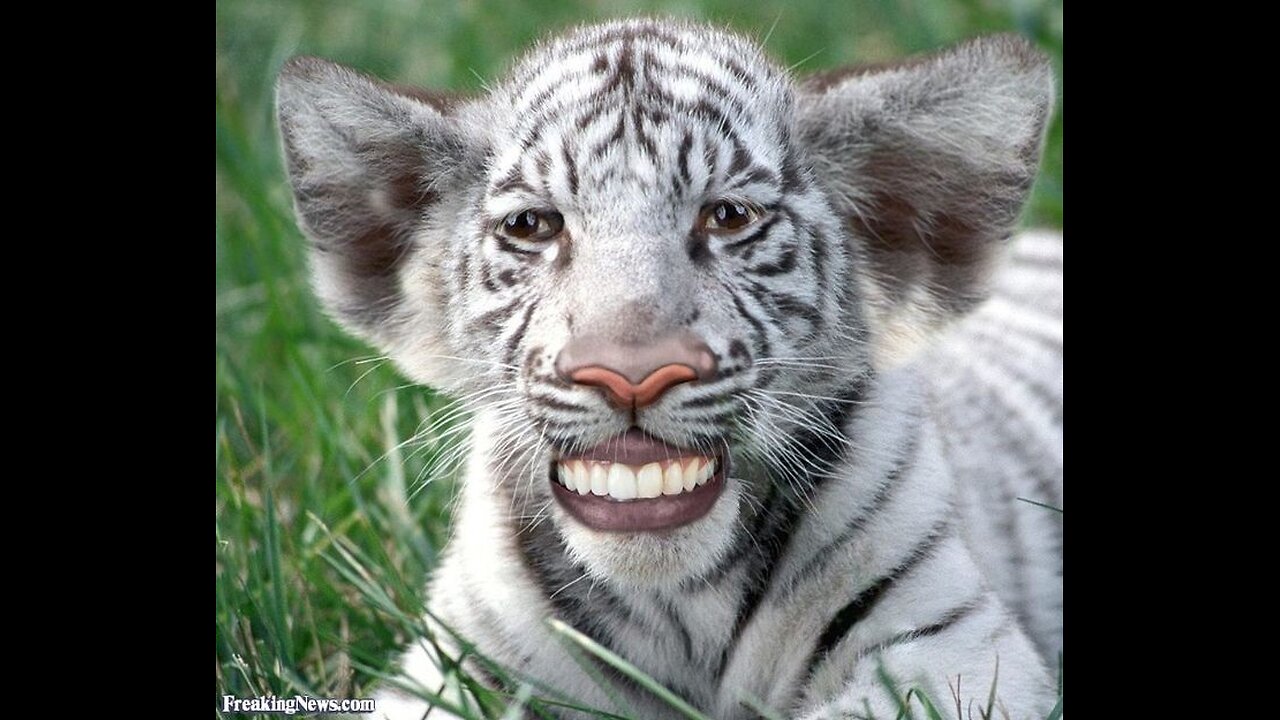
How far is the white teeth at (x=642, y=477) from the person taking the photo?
2461 millimetres

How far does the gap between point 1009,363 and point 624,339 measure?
68.7 inches

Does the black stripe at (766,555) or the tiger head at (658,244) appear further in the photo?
the black stripe at (766,555)

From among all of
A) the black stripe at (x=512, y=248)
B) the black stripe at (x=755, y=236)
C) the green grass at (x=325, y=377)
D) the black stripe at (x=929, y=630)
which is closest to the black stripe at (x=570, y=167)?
the black stripe at (x=512, y=248)

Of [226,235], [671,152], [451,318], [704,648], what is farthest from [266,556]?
[226,235]

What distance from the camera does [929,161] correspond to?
2840 millimetres

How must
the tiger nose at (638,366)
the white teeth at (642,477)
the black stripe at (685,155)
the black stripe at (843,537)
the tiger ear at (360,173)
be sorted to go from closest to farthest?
1. the tiger nose at (638,366)
2. the white teeth at (642,477)
3. the black stripe at (685,155)
4. the black stripe at (843,537)
5. the tiger ear at (360,173)

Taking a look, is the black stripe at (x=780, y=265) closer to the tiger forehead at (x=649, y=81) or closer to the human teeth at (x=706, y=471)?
the tiger forehead at (x=649, y=81)

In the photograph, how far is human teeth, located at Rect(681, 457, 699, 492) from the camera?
2.48 m

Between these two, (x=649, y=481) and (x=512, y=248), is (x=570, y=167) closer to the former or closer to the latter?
(x=512, y=248)

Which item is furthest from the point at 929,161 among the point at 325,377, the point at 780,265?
the point at 325,377

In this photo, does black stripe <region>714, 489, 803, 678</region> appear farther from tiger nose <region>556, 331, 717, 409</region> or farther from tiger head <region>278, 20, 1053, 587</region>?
tiger nose <region>556, 331, 717, 409</region>

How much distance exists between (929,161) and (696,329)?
652 mm

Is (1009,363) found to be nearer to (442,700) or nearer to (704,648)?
(704,648)

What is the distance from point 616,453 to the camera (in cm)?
245
